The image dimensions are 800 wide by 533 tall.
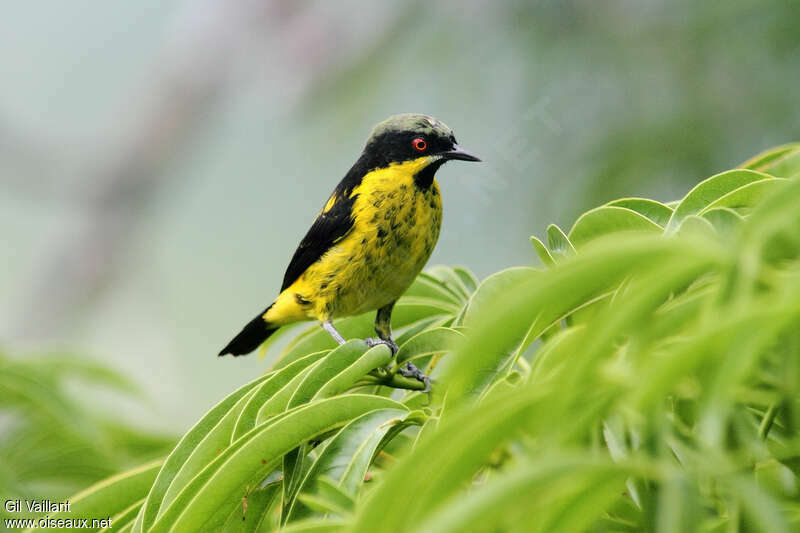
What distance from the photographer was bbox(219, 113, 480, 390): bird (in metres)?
2.35

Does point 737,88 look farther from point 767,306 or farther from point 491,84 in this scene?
point 767,306

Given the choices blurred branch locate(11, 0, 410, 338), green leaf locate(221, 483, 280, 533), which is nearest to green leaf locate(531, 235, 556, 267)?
green leaf locate(221, 483, 280, 533)

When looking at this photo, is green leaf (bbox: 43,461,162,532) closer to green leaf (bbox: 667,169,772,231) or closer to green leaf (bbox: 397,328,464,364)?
green leaf (bbox: 397,328,464,364)

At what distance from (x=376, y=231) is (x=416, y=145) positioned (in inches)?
12.9

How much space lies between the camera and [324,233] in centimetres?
249

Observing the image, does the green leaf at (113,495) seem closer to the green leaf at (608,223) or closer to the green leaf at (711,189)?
the green leaf at (608,223)

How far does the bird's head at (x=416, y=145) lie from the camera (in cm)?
251

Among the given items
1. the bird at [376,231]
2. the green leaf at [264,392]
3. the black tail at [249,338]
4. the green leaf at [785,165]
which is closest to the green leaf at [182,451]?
the green leaf at [264,392]

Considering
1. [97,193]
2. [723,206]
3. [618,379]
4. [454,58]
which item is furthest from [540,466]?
[97,193]

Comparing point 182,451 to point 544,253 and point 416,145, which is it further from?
point 416,145

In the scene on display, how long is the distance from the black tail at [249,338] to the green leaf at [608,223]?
5.54ft

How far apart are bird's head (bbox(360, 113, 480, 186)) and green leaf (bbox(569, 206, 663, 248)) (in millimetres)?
1295

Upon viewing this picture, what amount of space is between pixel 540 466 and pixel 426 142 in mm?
2134

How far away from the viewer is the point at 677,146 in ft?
10.4
